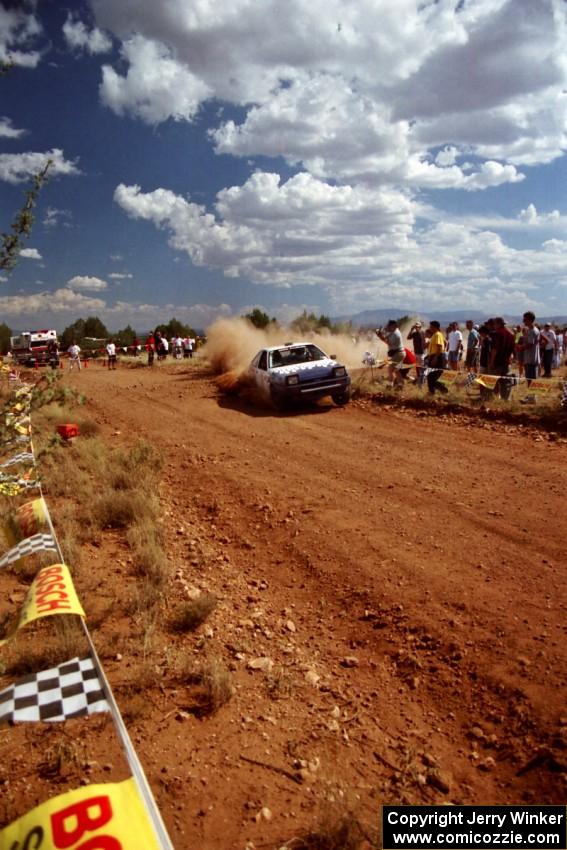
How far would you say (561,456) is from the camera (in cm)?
827

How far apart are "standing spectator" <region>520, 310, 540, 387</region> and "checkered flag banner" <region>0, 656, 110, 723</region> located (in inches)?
465

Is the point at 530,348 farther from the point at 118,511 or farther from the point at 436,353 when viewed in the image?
the point at 118,511

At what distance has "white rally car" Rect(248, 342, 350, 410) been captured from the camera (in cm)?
1252

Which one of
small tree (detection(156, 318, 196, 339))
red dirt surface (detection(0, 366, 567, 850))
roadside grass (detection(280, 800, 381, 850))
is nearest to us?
roadside grass (detection(280, 800, 381, 850))

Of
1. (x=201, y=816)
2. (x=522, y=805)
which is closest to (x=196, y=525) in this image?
(x=201, y=816)

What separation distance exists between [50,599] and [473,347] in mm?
16667

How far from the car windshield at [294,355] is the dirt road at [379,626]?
4.75 metres

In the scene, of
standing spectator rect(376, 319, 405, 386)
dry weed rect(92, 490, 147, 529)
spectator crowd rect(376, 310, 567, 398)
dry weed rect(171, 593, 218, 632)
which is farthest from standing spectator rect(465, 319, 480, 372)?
dry weed rect(171, 593, 218, 632)

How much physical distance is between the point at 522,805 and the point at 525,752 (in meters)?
0.33

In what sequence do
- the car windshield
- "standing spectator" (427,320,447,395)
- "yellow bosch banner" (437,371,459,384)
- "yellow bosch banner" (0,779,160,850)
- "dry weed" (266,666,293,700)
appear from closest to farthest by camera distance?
"yellow bosch banner" (0,779,160,850) < "dry weed" (266,666,293,700) < "yellow bosch banner" (437,371,459,384) < "standing spectator" (427,320,447,395) < the car windshield

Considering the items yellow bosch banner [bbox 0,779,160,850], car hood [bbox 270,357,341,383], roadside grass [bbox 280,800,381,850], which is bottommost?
roadside grass [bbox 280,800,381,850]

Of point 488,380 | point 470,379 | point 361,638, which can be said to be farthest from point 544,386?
point 361,638

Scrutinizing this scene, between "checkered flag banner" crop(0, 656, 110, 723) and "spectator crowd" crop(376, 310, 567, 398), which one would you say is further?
"spectator crowd" crop(376, 310, 567, 398)

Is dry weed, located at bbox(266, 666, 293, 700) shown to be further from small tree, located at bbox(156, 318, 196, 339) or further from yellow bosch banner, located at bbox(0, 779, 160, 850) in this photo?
small tree, located at bbox(156, 318, 196, 339)
